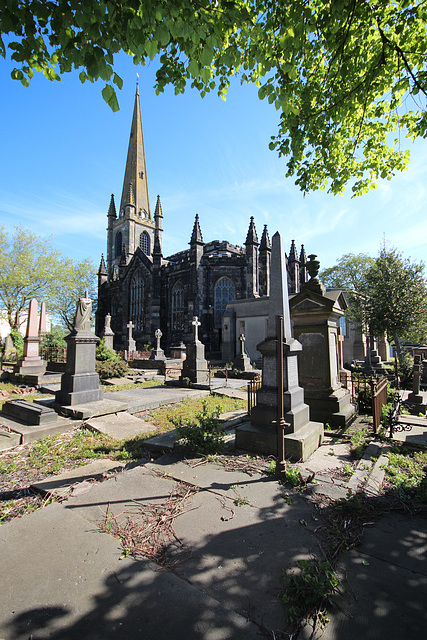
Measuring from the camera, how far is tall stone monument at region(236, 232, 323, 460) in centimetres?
430

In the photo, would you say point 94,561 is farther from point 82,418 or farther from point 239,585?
point 82,418

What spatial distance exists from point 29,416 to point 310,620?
6.18 metres

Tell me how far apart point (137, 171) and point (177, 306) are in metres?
33.9

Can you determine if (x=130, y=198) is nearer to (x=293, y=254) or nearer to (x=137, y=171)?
(x=137, y=171)

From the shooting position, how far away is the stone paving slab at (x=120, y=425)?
6.07m

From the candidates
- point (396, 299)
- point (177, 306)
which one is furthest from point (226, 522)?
point (177, 306)

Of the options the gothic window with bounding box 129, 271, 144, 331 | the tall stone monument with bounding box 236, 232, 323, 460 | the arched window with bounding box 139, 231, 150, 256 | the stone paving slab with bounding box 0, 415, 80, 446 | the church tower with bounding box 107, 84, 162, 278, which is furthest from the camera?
the arched window with bounding box 139, 231, 150, 256

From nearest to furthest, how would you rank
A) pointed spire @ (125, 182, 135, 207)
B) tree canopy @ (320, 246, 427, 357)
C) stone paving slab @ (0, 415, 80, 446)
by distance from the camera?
stone paving slab @ (0, 415, 80, 446) < tree canopy @ (320, 246, 427, 357) < pointed spire @ (125, 182, 135, 207)

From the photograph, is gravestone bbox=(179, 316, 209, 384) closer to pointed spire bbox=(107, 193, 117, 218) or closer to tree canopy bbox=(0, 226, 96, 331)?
tree canopy bbox=(0, 226, 96, 331)

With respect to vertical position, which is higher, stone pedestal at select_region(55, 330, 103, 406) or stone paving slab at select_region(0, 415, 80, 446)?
stone pedestal at select_region(55, 330, 103, 406)

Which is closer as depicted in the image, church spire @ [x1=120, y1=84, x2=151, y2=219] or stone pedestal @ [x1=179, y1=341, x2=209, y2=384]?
stone pedestal @ [x1=179, y1=341, x2=209, y2=384]

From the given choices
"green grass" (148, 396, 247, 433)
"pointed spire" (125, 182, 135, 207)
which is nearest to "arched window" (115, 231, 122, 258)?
"pointed spire" (125, 182, 135, 207)

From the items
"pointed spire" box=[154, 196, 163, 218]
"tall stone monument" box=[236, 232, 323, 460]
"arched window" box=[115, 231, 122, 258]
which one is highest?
"pointed spire" box=[154, 196, 163, 218]

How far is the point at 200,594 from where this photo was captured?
1914mm
